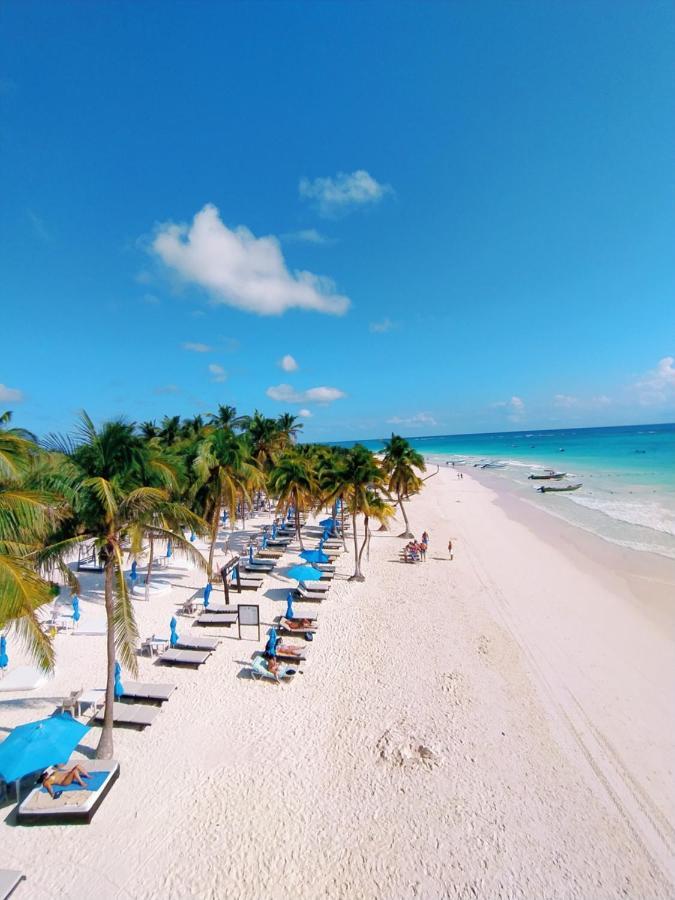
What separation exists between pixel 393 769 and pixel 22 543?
27.6 feet

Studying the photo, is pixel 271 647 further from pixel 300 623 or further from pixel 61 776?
pixel 61 776

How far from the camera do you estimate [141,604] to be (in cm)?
1631

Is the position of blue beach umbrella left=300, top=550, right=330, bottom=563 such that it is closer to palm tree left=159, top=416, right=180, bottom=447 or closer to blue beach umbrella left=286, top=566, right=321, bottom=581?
blue beach umbrella left=286, top=566, right=321, bottom=581

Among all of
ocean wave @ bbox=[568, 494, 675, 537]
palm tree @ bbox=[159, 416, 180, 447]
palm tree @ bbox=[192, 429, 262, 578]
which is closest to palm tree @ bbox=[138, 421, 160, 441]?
palm tree @ bbox=[159, 416, 180, 447]

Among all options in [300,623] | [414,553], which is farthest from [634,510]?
[300,623]

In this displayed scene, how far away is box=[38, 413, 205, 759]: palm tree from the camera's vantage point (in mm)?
7461

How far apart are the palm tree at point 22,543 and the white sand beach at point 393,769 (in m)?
3.47

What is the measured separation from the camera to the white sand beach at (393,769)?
6402mm

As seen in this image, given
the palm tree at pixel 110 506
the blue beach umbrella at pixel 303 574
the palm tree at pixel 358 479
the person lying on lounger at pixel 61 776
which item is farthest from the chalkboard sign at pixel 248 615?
the palm tree at pixel 358 479

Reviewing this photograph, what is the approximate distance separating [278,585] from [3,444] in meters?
13.1

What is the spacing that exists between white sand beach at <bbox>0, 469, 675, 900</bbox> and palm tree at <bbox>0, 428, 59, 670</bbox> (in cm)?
347

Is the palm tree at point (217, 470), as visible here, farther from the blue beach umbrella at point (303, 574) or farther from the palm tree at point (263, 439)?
the palm tree at point (263, 439)

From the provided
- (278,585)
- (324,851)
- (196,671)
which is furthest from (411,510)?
(324,851)

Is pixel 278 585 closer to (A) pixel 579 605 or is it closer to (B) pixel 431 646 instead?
(B) pixel 431 646
